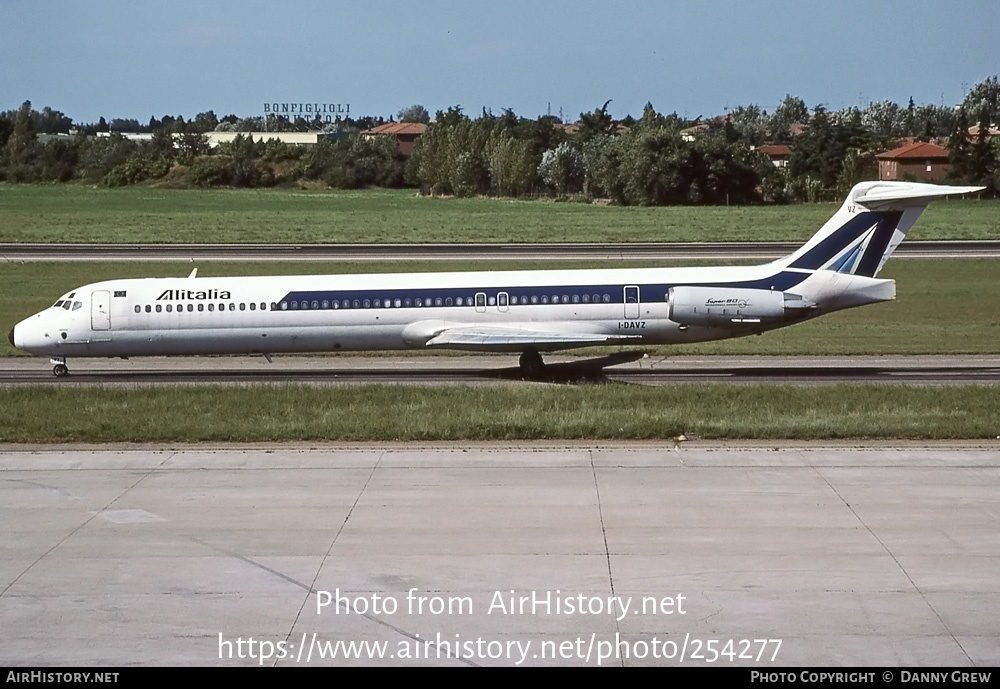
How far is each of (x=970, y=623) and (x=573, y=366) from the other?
21.5 m

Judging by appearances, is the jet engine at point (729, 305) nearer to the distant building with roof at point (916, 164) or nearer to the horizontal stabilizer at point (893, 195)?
the horizontal stabilizer at point (893, 195)

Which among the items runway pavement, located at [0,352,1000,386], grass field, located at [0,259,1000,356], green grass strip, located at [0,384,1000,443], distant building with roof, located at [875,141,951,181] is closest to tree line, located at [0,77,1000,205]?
distant building with roof, located at [875,141,951,181]

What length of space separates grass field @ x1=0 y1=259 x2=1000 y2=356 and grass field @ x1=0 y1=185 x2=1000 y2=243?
49.8 feet

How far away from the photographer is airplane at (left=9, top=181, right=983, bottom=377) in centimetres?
3038

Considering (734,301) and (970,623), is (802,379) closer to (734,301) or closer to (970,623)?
(734,301)

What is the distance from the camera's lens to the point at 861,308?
47.5 meters

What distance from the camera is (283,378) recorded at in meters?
32.2

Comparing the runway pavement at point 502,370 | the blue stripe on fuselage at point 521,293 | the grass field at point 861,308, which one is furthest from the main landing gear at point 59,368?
the blue stripe on fuselage at point 521,293

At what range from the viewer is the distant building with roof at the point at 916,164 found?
426ft

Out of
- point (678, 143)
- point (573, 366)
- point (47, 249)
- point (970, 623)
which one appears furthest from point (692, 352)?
point (678, 143)

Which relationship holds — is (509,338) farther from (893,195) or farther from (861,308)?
(861,308)

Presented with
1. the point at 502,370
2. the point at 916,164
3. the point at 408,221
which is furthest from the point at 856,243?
the point at 916,164

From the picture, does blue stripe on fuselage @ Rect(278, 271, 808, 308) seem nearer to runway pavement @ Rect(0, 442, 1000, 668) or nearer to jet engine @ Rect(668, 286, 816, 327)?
jet engine @ Rect(668, 286, 816, 327)

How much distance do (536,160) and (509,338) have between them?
371 ft
